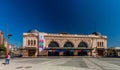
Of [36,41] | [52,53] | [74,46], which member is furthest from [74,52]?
[36,41]

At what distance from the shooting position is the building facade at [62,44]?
106062 millimetres

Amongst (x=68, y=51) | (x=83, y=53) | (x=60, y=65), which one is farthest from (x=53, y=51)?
(x=60, y=65)

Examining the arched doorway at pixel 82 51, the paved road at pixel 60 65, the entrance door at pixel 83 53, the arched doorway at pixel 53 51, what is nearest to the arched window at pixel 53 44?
the arched doorway at pixel 53 51

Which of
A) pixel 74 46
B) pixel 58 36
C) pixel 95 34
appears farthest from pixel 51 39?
pixel 95 34

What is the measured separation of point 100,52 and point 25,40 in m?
35.2

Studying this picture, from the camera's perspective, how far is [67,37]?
365ft

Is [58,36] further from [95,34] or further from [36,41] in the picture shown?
[95,34]

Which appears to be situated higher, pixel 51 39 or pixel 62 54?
pixel 51 39

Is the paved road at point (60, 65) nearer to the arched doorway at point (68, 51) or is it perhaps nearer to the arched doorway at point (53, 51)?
the arched doorway at point (53, 51)

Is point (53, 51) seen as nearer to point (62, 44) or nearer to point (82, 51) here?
point (62, 44)

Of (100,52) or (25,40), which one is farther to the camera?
(100,52)

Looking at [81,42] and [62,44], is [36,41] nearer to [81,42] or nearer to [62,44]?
[62,44]

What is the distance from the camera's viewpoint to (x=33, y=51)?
107250 millimetres

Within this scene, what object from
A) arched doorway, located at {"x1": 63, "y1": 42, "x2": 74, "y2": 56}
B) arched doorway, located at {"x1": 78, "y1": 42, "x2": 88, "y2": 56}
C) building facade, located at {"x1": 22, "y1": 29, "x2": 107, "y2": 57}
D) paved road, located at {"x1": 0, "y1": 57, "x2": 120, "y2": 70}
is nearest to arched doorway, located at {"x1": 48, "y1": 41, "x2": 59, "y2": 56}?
building facade, located at {"x1": 22, "y1": 29, "x2": 107, "y2": 57}
